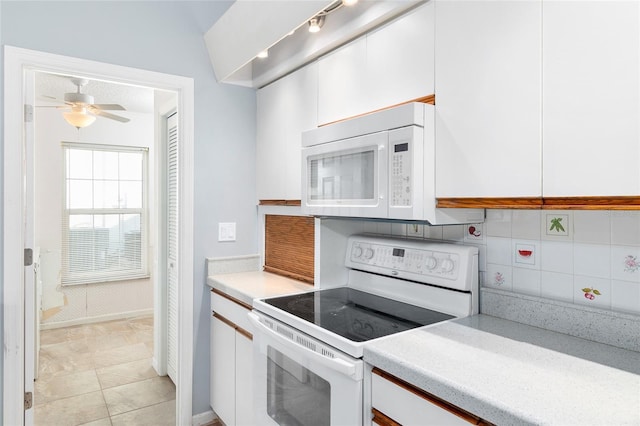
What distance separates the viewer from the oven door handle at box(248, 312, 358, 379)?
1.24 m

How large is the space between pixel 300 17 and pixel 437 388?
1.48 m

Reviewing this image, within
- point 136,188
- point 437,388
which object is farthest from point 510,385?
→ point 136,188

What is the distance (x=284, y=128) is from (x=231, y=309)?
1.03 m

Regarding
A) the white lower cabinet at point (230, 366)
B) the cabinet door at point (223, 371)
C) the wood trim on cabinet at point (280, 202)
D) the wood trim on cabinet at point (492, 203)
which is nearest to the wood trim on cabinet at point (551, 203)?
the wood trim on cabinet at point (492, 203)

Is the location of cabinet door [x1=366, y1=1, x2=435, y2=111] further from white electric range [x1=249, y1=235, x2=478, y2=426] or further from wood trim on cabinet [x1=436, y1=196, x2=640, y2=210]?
white electric range [x1=249, y1=235, x2=478, y2=426]

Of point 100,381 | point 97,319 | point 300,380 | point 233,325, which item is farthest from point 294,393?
point 97,319

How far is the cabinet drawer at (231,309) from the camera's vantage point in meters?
1.99

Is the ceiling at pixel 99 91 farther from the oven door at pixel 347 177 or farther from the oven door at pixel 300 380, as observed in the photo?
the oven door at pixel 300 380

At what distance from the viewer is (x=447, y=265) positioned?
1.58 m

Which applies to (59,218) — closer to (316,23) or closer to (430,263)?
(316,23)

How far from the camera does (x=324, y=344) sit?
138cm

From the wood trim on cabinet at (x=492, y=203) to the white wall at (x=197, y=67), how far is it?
1.45 metres

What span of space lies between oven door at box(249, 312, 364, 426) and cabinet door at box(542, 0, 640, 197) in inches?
32.1

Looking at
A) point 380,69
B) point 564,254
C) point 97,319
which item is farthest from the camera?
point 97,319
